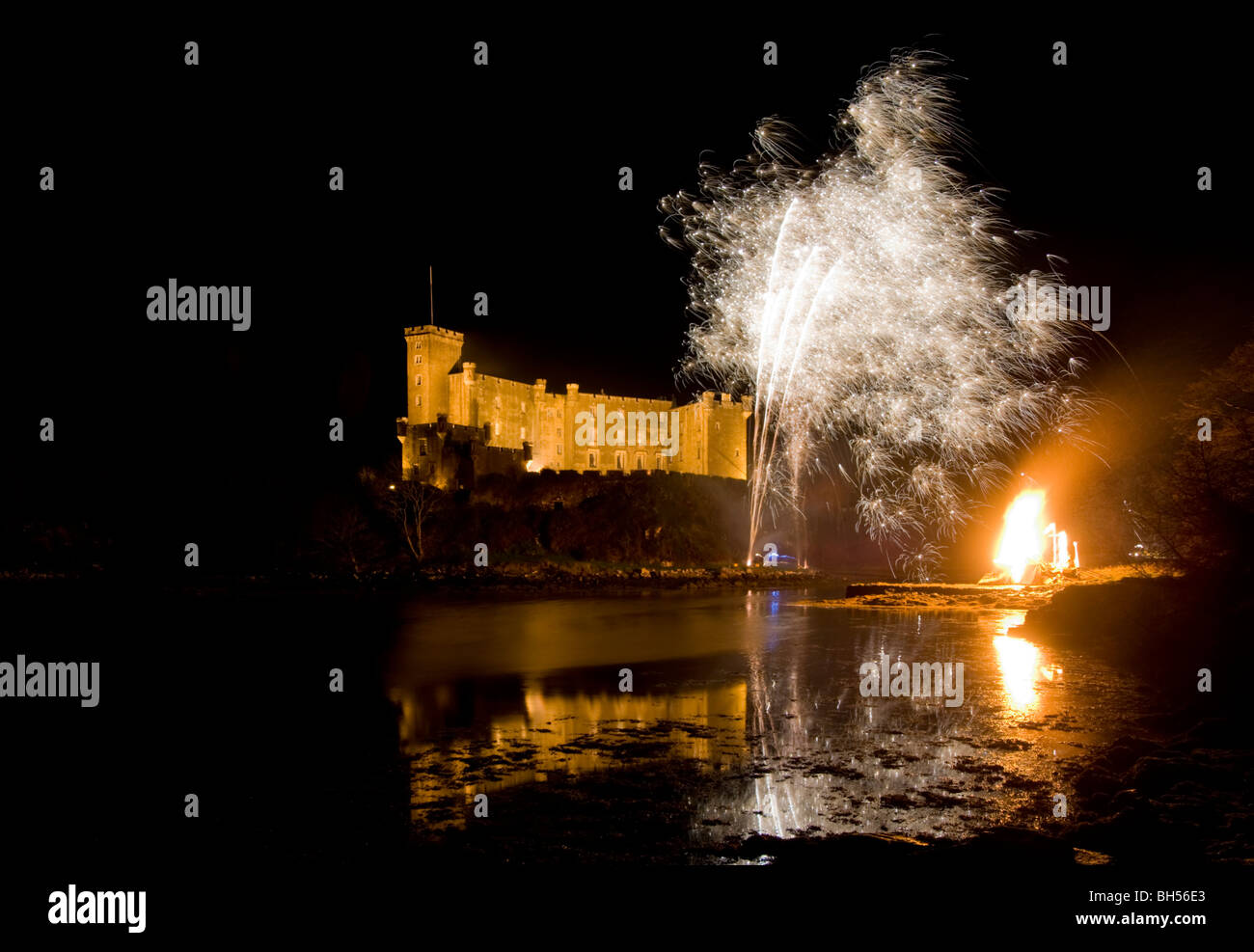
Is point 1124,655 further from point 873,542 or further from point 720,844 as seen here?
point 873,542

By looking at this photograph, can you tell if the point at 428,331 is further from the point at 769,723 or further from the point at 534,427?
the point at 769,723

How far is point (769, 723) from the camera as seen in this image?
450 inches

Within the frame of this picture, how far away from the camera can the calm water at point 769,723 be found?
777 cm

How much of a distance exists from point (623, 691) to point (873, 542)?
249 ft

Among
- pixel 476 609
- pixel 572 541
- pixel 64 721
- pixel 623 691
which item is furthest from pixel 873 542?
pixel 64 721

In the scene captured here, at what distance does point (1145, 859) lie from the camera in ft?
18.8

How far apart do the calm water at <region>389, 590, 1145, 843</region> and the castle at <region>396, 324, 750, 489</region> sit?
111ft

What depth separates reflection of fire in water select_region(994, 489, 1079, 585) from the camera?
1487 inches

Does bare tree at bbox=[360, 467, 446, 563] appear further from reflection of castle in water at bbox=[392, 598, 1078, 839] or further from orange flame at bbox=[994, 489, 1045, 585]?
reflection of castle in water at bbox=[392, 598, 1078, 839]

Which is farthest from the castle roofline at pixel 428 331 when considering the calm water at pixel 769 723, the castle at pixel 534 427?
the calm water at pixel 769 723

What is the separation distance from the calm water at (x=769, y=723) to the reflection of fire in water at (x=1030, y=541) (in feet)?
59.6

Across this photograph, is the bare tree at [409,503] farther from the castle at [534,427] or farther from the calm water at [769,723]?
the calm water at [769,723]

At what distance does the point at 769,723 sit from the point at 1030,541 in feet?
107
